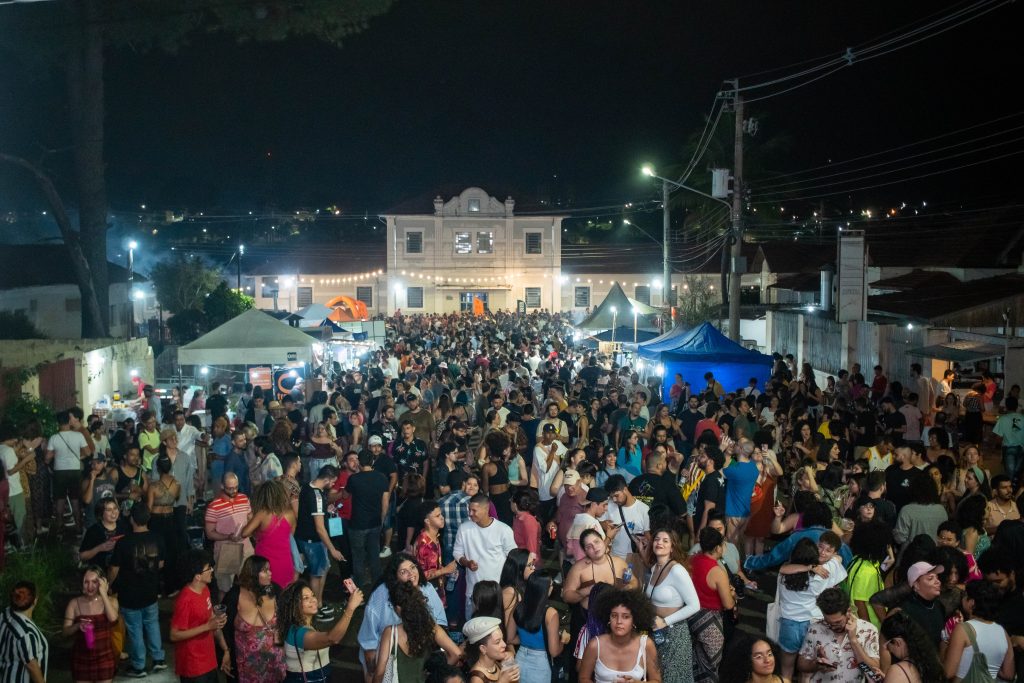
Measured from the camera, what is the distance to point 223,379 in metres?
20.3

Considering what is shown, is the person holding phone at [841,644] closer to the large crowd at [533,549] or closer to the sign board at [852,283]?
the large crowd at [533,549]

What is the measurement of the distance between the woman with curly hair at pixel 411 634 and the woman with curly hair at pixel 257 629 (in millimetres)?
601

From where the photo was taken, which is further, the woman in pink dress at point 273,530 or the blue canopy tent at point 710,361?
the blue canopy tent at point 710,361

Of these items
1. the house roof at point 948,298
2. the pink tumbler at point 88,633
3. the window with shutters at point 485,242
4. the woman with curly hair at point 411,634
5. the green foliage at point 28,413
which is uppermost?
the window with shutters at point 485,242

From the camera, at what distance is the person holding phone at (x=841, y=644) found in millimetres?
5082

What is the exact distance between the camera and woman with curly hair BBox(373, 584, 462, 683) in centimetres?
511

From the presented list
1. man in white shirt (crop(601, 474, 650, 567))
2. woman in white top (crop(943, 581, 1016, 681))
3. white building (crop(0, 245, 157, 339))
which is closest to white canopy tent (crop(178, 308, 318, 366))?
man in white shirt (crop(601, 474, 650, 567))

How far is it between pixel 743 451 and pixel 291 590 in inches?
183

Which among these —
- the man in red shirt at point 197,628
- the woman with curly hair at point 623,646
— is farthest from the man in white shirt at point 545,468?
the woman with curly hair at point 623,646

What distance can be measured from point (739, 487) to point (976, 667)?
143 inches

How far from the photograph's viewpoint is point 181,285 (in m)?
38.0

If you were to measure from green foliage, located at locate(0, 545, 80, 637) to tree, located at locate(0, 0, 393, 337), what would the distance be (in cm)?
1419

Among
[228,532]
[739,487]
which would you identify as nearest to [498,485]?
[739,487]

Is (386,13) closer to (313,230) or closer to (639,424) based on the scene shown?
(639,424)
